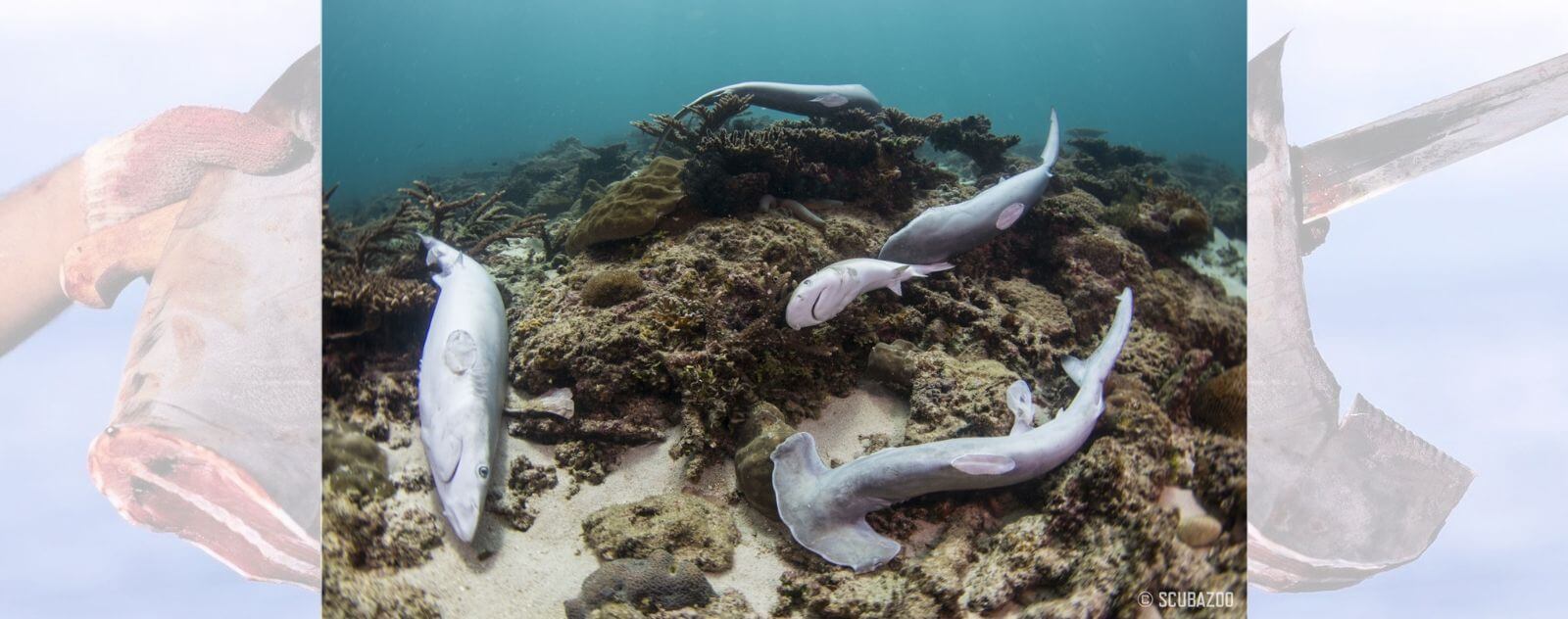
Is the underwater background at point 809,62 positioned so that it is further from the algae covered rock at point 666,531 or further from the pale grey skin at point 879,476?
the algae covered rock at point 666,531

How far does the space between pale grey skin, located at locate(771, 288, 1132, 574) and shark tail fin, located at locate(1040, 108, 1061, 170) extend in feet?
4.64

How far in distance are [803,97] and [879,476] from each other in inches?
75.9

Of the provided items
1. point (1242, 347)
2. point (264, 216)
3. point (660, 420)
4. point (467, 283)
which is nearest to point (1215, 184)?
point (1242, 347)

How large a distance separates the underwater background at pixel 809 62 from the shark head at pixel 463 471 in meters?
1.31

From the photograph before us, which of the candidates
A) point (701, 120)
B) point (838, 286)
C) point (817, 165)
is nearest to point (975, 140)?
point (817, 165)

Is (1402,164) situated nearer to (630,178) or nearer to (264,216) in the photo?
→ (630,178)

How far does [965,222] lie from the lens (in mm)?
3486

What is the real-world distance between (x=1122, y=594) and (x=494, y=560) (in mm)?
2452

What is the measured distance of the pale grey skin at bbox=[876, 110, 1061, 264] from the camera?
342cm

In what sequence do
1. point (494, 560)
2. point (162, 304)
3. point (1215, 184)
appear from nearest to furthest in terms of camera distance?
point (494, 560) < point (1215, 184) < point (162, 304)

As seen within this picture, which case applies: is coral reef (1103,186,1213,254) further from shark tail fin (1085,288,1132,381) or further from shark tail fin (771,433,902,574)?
shark tail fin (771,433,902,574)

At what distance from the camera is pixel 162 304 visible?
16.5 ft

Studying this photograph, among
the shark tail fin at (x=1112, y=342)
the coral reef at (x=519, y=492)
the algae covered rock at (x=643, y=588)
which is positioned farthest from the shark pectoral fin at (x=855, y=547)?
the shark tail fin at (x=1112, y=342)

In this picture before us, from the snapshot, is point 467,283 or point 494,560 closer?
point 494,560
